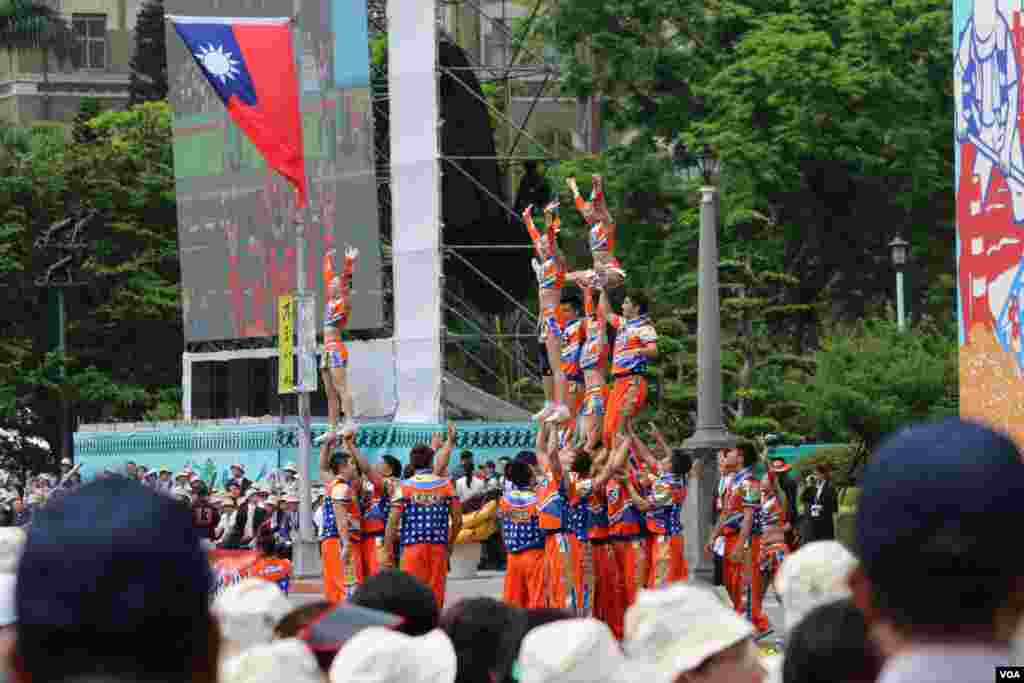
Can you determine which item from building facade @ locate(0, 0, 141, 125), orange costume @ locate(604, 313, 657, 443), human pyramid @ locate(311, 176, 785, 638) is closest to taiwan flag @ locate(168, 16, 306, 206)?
human pyramid @ locate(311, 176, 785, 638)

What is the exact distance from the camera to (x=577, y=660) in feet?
16.6

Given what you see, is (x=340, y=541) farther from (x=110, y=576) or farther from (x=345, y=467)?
(x=110, y=576)

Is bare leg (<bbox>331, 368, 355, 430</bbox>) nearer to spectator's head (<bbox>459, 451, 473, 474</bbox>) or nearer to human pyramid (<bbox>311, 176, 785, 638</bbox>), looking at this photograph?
human pyramid (<bbox>311, 176, 785, 638</bbox>)

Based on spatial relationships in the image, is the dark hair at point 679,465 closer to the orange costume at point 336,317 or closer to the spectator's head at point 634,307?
the spectator's head at point 634,307

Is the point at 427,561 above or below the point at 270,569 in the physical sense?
below

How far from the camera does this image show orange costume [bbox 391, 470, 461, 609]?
1956cm

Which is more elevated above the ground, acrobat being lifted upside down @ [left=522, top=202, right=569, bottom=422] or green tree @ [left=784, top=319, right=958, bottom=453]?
acrobat being lifted upside down @ [left=522, top=202, right=569, bottom=422]

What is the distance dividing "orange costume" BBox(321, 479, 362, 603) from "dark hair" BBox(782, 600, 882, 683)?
1581cm

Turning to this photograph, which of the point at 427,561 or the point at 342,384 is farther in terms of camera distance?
the point at 342,384

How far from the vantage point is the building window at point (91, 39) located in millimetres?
83375

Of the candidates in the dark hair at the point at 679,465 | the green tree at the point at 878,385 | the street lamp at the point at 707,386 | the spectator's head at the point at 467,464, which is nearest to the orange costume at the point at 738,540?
the dark hair at the point at 679,465

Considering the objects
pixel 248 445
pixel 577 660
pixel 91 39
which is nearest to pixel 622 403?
pixel 577 660

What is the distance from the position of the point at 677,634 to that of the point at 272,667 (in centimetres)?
84

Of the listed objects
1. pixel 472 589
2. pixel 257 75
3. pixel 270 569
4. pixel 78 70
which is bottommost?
pixel 472 589
